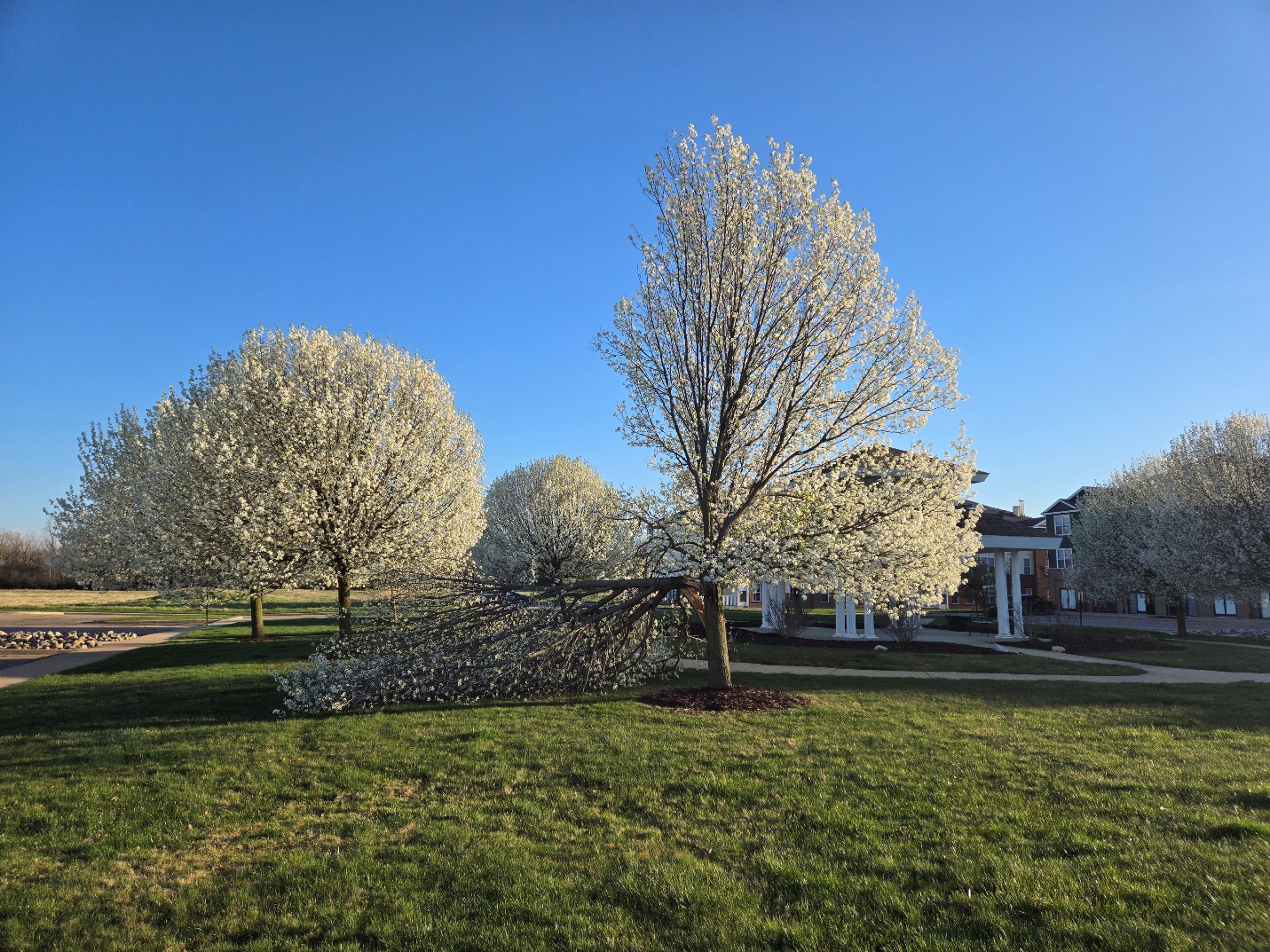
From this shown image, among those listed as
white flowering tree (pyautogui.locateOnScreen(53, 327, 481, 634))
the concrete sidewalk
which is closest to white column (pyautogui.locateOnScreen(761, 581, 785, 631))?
white flowering tree (pyautogui.locateOnScreen(53, 327, 481, 634))

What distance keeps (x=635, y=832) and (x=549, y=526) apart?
91.8 feet

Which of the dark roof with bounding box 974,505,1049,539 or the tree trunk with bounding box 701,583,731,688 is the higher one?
the dark roof with bounding box 974,505,1049,539

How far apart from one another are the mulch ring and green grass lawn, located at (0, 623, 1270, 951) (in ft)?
2.37

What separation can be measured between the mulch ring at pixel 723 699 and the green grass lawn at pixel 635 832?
2.37 ft

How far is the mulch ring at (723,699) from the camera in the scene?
11.0m

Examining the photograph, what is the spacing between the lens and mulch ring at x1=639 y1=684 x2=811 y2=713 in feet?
36.1

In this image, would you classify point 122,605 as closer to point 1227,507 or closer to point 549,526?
point 549,526

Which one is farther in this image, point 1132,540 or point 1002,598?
point 1132,540

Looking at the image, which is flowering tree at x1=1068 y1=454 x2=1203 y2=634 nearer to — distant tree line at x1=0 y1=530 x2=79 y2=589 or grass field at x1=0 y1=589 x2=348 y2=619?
grass field at x1=0 y1=589 x2=348 y2=619

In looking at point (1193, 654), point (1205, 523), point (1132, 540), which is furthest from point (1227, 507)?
point (1193, 654)

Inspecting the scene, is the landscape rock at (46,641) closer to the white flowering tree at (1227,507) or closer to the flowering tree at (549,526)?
the flowering tree at (549,526)

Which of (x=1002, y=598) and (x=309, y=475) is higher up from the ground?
(x=309, y=475)

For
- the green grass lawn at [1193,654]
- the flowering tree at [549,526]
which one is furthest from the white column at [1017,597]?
the flowering tree at [549,526]

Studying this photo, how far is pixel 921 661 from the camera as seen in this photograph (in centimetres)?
1875
